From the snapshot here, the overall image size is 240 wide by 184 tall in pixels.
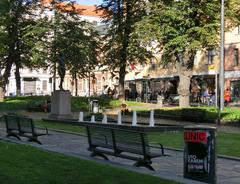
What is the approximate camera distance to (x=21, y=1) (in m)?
50.9

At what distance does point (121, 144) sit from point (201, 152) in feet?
11.2

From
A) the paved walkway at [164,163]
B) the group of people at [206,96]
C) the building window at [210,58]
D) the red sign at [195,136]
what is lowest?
the paved walkway at [164,163]

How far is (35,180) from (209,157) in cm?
308

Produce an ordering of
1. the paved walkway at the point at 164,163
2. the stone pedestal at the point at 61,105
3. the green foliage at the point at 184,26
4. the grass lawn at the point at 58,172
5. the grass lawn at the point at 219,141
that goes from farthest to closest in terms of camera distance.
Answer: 1. the green foliage at the point at 184,26
2. the stone pedestal at the point at 61,105
3. the grass lawn at the point at 219,141
4. the paved walkway at the point at 164,163
5. the grass lawn at the point at 58,172

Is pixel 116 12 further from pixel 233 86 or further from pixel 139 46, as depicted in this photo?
pixel 233 86

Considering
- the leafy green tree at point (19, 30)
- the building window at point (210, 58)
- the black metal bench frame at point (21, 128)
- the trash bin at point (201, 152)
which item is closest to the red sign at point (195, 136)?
the trash bin at point (201, 152)

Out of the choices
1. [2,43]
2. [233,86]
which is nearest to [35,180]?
[2,43]

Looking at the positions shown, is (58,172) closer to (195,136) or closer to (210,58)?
(195,136)

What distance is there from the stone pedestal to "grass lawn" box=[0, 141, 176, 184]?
18.0 m

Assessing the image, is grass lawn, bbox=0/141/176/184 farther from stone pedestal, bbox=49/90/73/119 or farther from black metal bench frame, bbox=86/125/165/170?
stone pedestal, bbox=49/90/73/119

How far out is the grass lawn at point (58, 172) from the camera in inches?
385

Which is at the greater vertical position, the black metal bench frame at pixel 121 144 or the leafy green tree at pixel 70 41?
the leafy green tree at pixel 70 41

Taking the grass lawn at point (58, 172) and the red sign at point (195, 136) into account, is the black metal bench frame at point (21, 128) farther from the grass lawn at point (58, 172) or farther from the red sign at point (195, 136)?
the red sign at point (195, 136)

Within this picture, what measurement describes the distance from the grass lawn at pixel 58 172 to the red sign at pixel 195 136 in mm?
897
